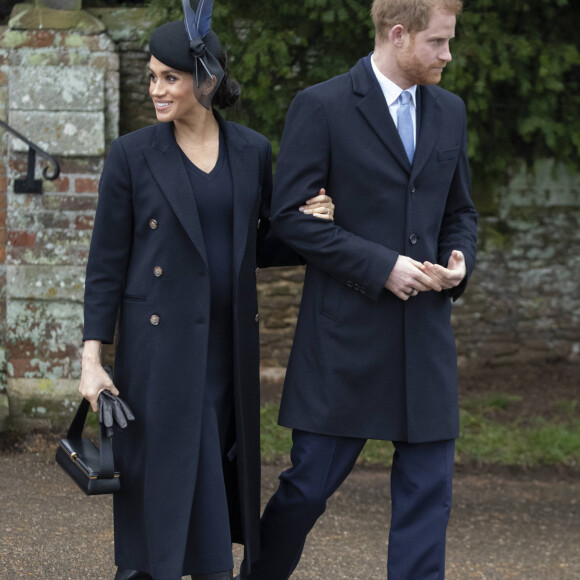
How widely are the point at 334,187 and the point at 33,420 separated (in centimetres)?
321

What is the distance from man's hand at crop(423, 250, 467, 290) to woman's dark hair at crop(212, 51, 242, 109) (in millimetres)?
751

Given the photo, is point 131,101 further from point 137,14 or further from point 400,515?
point 400,515

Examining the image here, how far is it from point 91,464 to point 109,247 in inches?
24.0

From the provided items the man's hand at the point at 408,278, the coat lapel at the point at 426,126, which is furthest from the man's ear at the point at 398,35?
the man's hand at the point at 408,278

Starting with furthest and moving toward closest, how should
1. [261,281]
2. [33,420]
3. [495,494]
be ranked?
[261,281]
[33,420]
[495,494]

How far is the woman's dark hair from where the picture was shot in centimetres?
306

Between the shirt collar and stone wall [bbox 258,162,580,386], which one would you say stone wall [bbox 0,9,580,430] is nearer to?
stone wall [bbox 258,162,580,386]

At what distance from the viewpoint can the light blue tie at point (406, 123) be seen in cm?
313

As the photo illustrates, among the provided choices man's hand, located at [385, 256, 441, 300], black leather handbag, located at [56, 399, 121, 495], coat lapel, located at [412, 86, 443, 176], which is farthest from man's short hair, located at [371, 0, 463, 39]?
black leather handbag, located at [56, 399, 121, 495]

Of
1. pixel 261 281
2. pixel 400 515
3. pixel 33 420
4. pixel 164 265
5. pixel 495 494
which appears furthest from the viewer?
pixel 261 281

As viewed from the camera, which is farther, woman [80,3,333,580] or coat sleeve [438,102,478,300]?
coat sleeve [438,102,478,300]

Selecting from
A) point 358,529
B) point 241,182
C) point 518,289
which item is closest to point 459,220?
point 241,182

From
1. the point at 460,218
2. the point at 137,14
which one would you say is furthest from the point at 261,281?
the point at 460,218

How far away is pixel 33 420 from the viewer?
5.74m
